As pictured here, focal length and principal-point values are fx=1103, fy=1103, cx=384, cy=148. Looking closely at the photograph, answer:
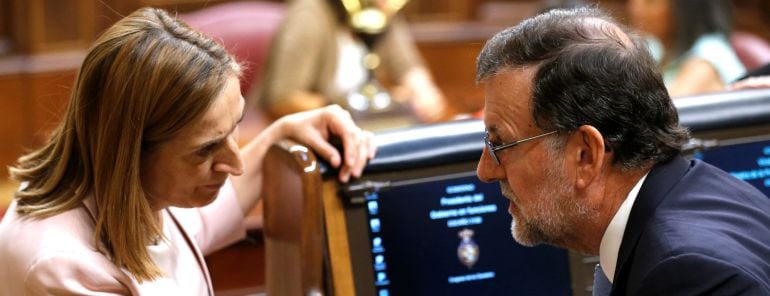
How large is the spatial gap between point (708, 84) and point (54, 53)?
2.88 m

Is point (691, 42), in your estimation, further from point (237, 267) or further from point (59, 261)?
point (59, 261)

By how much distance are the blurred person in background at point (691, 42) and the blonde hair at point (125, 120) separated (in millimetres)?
2139

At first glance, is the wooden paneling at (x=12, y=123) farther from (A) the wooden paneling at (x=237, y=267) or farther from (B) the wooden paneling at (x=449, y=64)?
(A) the wooden paneling at (x=237, y=267)

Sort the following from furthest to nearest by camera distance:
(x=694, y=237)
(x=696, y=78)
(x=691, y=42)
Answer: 1. (x=691, y=42)
2. (x=696, y=78)
3. (x=694, y=237)

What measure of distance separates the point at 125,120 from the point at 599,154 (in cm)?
71

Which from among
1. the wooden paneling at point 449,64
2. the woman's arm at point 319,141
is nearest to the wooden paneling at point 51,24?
the wooden paneling at point 449,64

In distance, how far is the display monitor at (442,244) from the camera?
1919mm

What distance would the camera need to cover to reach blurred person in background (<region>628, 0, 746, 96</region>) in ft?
11.7

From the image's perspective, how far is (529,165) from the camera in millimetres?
1615

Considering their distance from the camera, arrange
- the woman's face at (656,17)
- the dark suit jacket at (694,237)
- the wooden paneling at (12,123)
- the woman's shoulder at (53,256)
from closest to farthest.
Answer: the dark suit jacket at (694,237) < the woman's shoulder at (53,256) < the woman's face at (656,17) < the wooden paneling at (12,123)

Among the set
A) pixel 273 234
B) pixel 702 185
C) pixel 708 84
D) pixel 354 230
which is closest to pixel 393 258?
pixel 354 230

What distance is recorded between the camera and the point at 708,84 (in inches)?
138

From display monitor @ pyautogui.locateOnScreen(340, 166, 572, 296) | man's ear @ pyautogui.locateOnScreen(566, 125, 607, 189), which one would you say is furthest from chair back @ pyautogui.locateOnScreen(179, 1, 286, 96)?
man's ear @ pyautogui.locateOnScreen(566, 125, 607, 189)

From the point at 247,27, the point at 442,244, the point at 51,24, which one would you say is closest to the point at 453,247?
the point at 442,244
